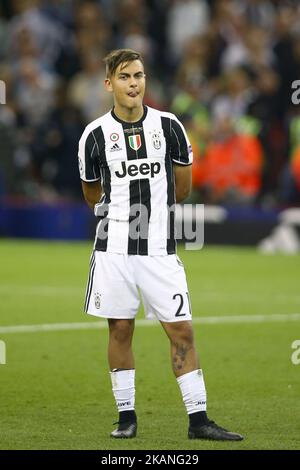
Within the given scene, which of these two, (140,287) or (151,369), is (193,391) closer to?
(140,287)

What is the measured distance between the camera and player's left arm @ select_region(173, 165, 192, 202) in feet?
24.9

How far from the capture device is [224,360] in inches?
406

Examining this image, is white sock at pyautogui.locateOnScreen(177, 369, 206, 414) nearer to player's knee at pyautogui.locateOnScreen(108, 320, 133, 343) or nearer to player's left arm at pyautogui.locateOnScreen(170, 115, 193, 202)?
player's knee at pyautogui.locateOnScreen(108, 320, 133, 343)

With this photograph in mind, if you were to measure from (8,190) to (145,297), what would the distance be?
14.5 meters

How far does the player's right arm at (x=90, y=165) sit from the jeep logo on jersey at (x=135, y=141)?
202mm

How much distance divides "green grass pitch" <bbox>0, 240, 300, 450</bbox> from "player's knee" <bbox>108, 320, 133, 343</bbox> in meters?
0.55

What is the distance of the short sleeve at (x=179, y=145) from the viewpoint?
7.46 metres

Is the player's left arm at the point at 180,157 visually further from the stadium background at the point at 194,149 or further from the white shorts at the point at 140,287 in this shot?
the stadium background at the point at 194,149

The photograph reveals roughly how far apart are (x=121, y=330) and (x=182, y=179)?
984 mm

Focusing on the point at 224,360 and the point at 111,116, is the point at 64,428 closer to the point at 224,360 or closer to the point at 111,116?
the point at 111,116

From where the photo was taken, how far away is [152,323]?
1255cm

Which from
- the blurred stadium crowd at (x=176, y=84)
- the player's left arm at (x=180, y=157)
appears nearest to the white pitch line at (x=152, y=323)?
the player's left arm at (x=180, y=157)
